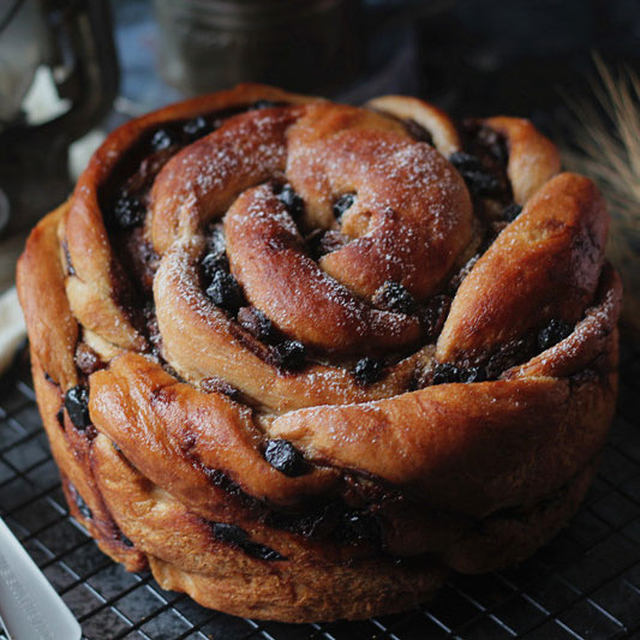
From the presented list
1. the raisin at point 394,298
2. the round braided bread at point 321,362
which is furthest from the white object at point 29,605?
the raisin at point 394,298

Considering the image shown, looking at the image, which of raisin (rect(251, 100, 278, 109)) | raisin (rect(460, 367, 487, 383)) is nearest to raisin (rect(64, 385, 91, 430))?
raisin (rect(460, 367, 487, 383))

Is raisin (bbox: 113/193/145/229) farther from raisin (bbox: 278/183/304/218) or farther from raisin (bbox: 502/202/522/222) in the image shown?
raisin (bbox: 502/202/522/222)

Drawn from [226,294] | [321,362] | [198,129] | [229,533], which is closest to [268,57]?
[198,129]

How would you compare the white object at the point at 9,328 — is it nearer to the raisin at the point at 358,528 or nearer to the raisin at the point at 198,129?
the raisin at the point at 198,129

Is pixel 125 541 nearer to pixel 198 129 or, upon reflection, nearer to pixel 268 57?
pixel 198 129

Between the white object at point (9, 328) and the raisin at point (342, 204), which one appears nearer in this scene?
the raisin at point (342, 204)
